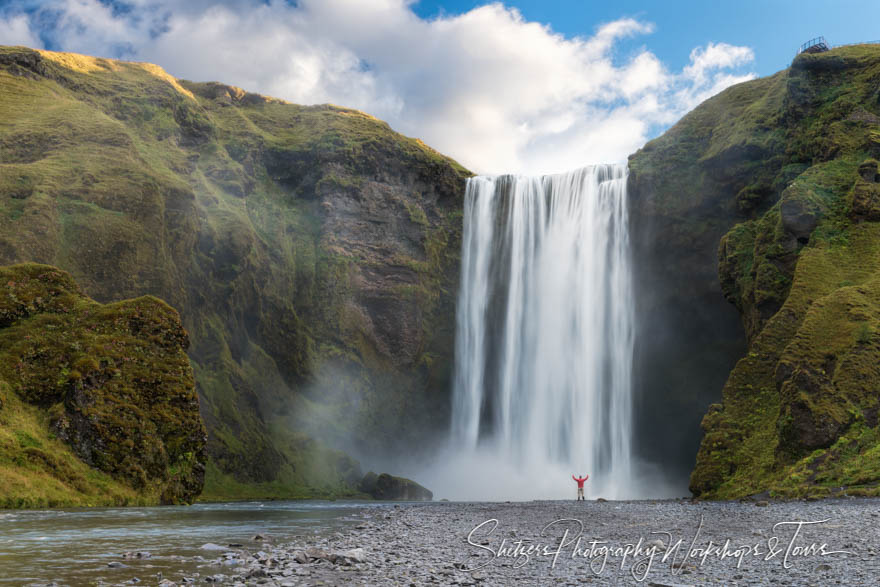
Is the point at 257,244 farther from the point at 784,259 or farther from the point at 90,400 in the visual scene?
the point at 784,259

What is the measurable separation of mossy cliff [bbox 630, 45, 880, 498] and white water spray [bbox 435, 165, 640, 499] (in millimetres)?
3860

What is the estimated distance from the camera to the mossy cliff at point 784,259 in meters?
31.1

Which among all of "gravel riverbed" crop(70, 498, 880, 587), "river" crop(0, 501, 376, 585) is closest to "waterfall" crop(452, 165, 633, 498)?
"gravel riverbed" crop(70, 498, 880, 587)

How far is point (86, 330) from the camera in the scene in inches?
1368

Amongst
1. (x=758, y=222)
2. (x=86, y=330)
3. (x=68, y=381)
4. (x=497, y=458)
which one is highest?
(x=758, y=222)

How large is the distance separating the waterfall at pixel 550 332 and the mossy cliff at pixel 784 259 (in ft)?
12.8

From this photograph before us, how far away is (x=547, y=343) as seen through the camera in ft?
194

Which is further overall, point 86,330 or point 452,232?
point 452,232

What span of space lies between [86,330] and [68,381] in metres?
4.21

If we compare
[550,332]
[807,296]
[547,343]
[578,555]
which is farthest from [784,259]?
[578,555]

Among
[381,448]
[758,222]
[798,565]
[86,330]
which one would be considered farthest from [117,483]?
A: [758,222]

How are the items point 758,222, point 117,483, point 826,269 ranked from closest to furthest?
point 117,483 → point 826,269 → point 758,222

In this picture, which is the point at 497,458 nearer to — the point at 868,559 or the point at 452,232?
the point at 452,232

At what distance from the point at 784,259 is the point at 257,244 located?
4819 centimetres
